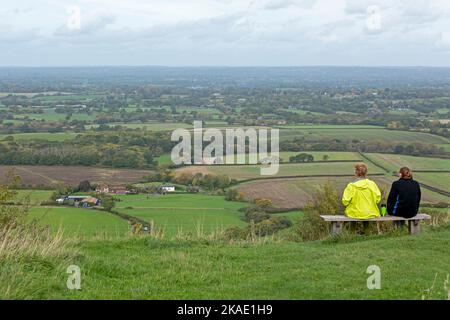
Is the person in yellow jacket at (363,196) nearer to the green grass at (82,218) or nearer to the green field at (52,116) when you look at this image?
the green grass at (82,218)

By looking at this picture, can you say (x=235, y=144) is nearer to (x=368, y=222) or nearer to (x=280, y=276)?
(x=368, y=222)

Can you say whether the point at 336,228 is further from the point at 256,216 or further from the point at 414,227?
the point at 256,216

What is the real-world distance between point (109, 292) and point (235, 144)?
A: 47056 mm

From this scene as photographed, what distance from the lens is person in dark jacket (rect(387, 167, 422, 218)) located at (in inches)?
452

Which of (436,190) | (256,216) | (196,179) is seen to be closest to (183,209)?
(256,216)

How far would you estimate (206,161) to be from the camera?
154ft

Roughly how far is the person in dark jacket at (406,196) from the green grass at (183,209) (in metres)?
13.1

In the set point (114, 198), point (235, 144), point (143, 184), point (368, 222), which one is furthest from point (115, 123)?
point (368, 222)

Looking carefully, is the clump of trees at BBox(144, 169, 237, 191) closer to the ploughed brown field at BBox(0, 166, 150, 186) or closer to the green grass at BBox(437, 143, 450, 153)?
the ploughed brown field at BBox(0, 166, 150, 186)

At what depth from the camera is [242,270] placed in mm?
8664

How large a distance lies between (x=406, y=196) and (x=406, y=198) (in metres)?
0.04

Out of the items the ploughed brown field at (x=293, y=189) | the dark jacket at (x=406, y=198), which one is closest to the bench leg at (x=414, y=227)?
the dark jacket at (x=406, y=198)

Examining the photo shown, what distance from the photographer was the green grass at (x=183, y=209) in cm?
2594
